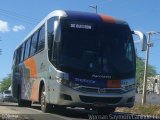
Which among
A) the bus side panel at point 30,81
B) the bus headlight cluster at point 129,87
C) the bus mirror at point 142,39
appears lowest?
the bus headlight cluster at point 129,87

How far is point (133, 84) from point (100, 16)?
8.97ft

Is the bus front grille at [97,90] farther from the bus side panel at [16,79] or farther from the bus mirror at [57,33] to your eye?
the bus side panel at [16,79]

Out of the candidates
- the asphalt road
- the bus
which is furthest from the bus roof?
the asphalt road

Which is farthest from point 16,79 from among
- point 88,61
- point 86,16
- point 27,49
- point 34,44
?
point 88,61

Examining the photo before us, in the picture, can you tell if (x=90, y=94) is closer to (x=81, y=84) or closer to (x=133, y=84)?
(x=81, y=84)

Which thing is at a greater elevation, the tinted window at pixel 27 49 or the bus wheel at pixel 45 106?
the tinted window at pixel 27 49

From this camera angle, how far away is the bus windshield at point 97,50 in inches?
654

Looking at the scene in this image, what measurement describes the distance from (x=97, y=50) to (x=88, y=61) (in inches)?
22.4

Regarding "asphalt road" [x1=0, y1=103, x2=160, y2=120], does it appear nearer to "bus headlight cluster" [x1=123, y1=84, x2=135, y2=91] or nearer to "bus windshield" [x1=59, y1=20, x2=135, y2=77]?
"bus headlight cluster" [x1=123, y1=84, x2=135, y2=91]

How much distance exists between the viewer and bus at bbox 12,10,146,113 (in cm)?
1645

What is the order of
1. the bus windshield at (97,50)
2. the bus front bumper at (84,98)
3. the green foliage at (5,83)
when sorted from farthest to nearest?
the green foliage at (5,83)
the bus windshield at (97,50)
the bus front bumper at (84,98)

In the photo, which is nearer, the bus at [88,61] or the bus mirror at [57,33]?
the bus at [88,61]

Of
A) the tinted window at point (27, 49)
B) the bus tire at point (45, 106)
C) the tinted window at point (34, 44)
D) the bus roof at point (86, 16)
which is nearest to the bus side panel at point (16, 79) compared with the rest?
the tinted window at point (27, 49)

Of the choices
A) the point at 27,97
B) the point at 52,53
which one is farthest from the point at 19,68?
the point at 52,53
